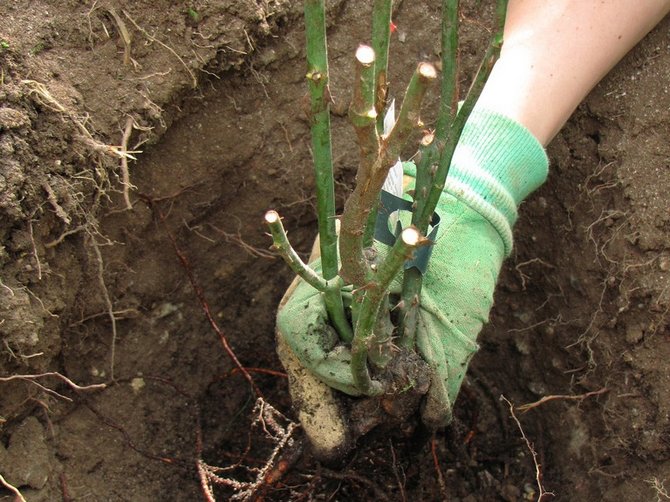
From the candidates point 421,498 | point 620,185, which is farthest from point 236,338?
point 620,185

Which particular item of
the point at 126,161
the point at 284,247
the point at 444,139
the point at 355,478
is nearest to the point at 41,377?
the point at 126,161

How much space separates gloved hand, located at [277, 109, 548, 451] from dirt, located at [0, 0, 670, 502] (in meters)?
0.15

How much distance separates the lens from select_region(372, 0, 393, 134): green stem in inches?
25.2

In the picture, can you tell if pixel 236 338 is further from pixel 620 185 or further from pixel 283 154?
pixel 620 185

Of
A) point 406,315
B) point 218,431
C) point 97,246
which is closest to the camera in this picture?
point 406,315

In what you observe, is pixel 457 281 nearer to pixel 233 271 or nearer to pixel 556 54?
pixel 556 54

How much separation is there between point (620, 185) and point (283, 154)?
657 millimetres

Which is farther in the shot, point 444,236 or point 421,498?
point 421,498

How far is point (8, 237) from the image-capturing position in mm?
1033

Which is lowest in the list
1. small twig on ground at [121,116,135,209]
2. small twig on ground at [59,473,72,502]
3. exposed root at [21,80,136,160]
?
small twig on ground at [59,473,72,502]

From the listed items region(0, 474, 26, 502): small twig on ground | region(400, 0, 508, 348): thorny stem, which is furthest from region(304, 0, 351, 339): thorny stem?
region(0, 474, 26, 502): small twig on ground

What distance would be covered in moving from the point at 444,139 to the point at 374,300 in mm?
250

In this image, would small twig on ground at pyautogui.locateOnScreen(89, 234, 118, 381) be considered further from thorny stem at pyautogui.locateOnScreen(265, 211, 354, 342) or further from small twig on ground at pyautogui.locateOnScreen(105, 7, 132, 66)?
thorny stem at pyautogui.locateOnScreen(265, 211, 354, 342)

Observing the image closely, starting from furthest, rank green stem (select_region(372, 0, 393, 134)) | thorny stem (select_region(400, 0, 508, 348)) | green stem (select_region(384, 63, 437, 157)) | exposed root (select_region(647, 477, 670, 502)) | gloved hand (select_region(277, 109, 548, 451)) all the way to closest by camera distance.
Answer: exposed root (select_region(647, 477, 670, 502))
gloved hand (select_region(277, 109, 548, 451))
thorny stem (select_region(400, 0, 508, 348))
green stem (select_region(372, 0, 393, 134))
green stem (select_region(384, 63, 437, 157))
